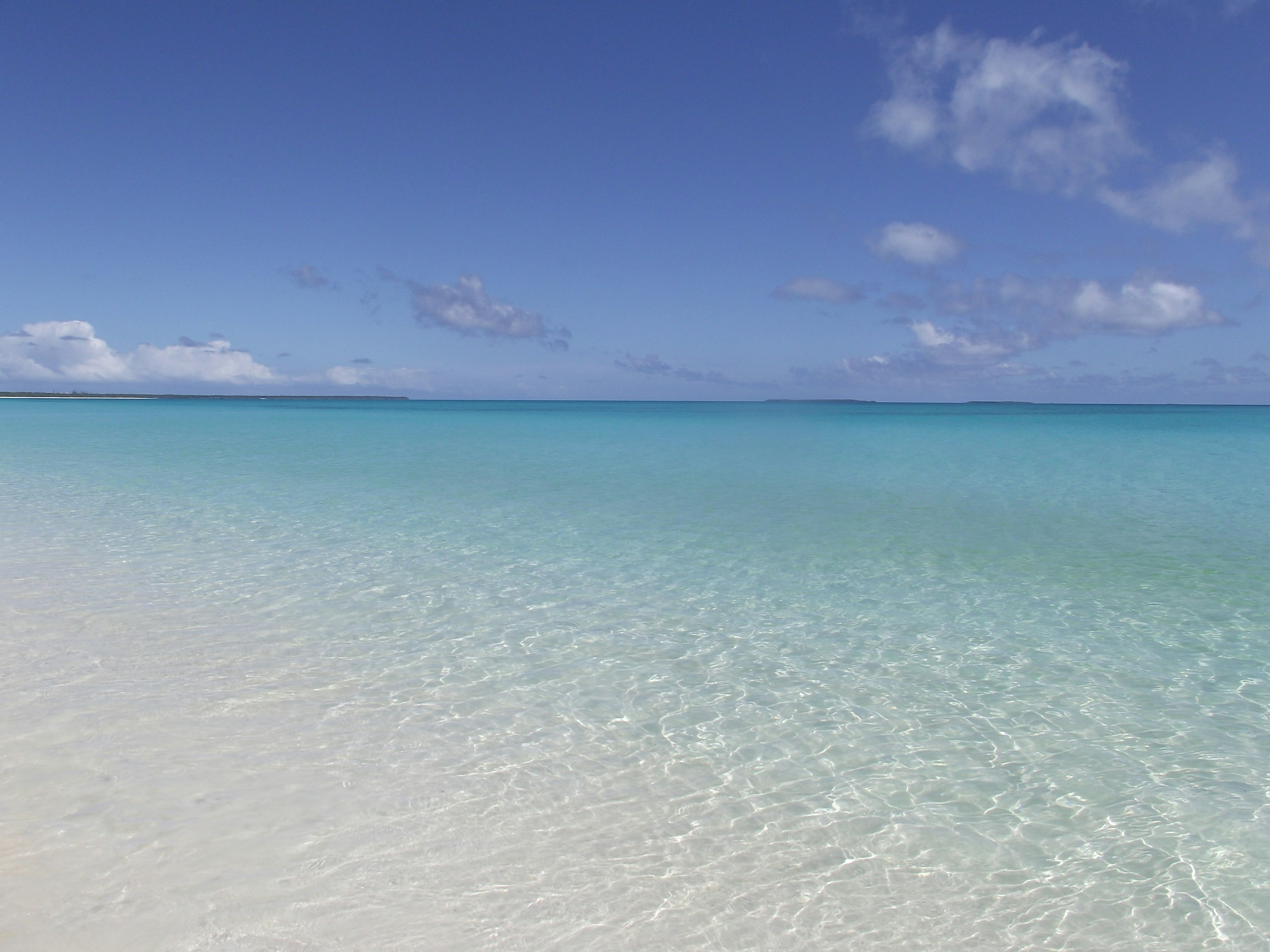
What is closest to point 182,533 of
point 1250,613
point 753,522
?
point 753,522

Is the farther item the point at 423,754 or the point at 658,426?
the point at 658,426

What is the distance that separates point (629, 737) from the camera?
3.87 metres

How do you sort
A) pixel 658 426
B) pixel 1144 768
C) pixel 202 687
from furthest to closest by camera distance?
pixel 658 426 < pixel 202 687 < pixel 1144 768

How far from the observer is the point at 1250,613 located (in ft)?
19.8

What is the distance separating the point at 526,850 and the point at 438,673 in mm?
1887

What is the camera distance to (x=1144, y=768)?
3.60 meters

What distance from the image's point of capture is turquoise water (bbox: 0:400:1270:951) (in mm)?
2617

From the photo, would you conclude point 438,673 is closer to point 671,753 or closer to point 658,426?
point 671,753

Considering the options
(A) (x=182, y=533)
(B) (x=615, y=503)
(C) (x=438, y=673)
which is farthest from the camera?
(B) (x=615, y=503)

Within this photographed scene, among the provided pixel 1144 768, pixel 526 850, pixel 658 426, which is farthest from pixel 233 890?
pixel 658 426

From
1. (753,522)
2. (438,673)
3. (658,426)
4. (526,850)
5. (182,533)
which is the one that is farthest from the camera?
(658,426)

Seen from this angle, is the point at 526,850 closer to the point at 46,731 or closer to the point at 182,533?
the point at 46,731

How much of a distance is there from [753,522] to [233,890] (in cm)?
784

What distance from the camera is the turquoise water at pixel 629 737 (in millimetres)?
2617
